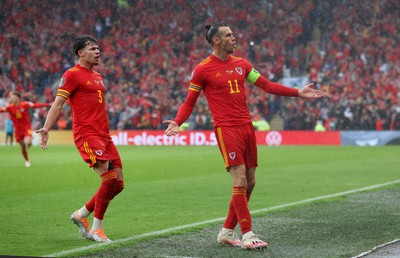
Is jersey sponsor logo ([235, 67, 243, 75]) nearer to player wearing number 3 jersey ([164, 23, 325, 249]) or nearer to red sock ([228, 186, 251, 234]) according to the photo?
player wearing number 3 jersey ([164, 23, 325, 249])

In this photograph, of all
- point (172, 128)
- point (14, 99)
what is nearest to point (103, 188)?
point (172, 128)

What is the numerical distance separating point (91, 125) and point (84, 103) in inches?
9.8

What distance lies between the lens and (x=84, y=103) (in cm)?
893

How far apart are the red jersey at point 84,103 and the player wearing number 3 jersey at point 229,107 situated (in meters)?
1.03

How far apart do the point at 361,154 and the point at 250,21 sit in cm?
1638

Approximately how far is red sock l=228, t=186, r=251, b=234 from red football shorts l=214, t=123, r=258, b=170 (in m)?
0.28

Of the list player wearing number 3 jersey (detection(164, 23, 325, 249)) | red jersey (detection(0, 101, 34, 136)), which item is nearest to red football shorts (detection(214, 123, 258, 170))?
player wearing number 3 jersey (detection(164, 23, 325, 249))

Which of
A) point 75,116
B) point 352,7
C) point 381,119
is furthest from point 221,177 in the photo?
point 352,7

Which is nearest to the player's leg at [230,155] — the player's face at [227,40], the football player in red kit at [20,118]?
the player's face at [227,40]

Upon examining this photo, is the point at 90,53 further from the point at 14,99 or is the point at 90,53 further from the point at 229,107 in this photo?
the point at 14,99

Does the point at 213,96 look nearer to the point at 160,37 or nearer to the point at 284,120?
the point at 284,120

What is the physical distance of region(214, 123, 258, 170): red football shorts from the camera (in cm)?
832

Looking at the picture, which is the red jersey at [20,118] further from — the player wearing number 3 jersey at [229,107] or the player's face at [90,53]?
the player wearing number 3 jersey at [229,107]

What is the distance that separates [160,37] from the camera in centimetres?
4325
